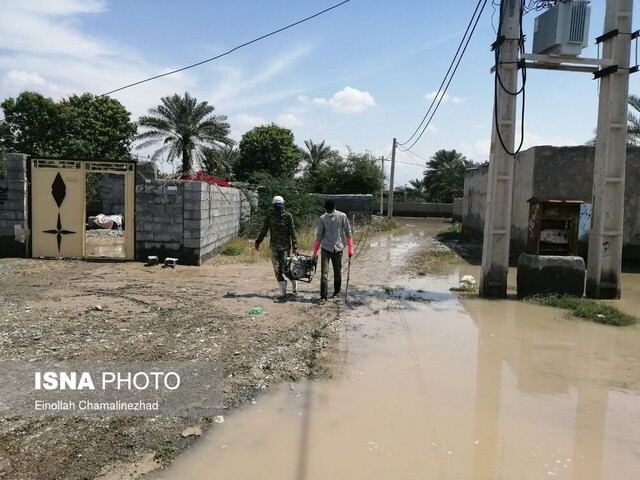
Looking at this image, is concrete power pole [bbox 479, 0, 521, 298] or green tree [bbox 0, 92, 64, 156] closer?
concrete power pole [bbox 479, 0, 521, 298]

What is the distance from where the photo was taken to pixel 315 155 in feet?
153

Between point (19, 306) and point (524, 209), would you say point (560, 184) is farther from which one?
point (19, 306)

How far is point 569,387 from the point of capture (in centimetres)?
490

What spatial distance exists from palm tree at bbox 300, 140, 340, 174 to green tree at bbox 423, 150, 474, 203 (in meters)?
9.98

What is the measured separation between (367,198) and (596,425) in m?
27.6

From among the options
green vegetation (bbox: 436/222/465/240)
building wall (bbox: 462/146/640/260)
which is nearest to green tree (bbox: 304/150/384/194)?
green vegetation (bbox: 436/222/465/240)

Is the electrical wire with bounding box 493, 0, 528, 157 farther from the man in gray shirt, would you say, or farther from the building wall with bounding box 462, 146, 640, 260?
the building wall with bounding box 462, 146, 640, 260

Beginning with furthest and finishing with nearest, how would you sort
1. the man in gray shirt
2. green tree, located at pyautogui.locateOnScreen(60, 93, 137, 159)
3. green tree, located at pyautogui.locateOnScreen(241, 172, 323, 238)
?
green tree, located at pyautogui.locateOnScreen(60, 93, 137, 159)
green tree, located at pyautogui.locateOnScreen(241, 172, 323, 238)
the man in gray shirt

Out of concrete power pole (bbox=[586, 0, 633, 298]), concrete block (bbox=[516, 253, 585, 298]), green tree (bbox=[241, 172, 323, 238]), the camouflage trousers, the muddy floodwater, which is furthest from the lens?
green tree (bbox=[241, 172, 323, 238])

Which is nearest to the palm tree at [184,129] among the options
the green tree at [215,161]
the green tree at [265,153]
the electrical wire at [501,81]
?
the green tree at [215,161]

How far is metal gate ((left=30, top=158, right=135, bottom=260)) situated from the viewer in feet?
37.3

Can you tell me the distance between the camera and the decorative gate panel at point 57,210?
11383 mm

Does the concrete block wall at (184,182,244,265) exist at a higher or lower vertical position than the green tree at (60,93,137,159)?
lower

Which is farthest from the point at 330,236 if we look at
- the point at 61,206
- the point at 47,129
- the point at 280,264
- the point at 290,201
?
the point at 47,129
